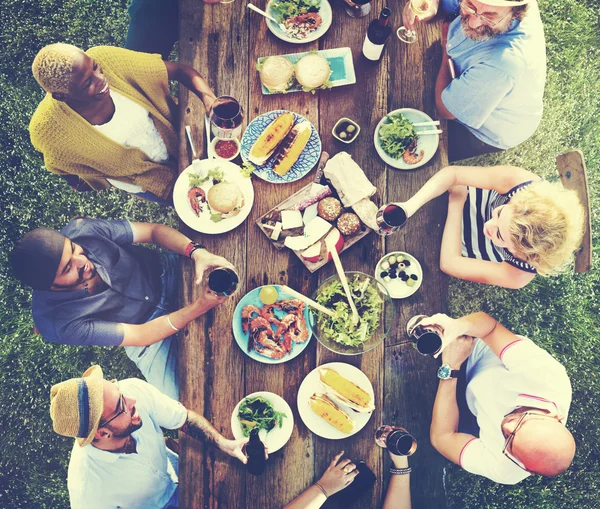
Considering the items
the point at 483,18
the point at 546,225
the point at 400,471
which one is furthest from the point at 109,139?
the point at 400,471

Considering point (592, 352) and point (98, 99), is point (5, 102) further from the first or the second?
point (592, 352)

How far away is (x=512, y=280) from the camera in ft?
9.18

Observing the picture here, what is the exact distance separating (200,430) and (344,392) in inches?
34.2

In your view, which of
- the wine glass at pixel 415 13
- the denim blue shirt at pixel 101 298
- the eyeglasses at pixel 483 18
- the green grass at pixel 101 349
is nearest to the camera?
the eyeglasses at pixel 483 18

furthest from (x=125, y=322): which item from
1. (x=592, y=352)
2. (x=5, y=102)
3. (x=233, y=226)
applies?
(x=592, y=352)

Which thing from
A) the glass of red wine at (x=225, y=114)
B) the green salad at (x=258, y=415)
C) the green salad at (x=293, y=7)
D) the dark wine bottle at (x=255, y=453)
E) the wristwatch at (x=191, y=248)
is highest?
the green salad at (x=293, y=7)

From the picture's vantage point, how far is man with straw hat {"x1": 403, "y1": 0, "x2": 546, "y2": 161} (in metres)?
2.56

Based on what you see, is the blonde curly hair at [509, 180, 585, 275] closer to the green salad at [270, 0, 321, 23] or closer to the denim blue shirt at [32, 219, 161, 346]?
the green salad at [270, 0, 321, 23]

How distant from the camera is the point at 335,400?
107 inches

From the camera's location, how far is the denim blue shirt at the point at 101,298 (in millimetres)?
2898

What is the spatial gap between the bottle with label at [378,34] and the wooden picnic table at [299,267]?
11cm

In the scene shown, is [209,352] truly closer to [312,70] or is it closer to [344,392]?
[344,392]

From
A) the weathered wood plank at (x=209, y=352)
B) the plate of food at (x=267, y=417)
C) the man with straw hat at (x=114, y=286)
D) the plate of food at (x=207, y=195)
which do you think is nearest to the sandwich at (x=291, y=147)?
the plate of food at (x=207, y=195)

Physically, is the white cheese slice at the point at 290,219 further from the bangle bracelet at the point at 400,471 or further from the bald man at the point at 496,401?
the bangle bracelet at the point at 400,471
